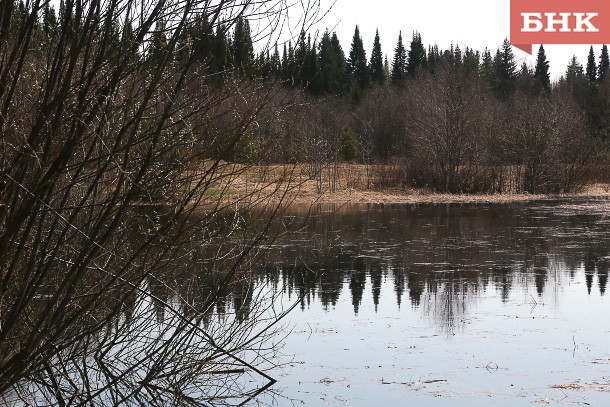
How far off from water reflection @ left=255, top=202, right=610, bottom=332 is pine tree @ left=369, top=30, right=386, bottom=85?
195 ft

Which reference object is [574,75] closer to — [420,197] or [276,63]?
[420,197]

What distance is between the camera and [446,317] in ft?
45.1

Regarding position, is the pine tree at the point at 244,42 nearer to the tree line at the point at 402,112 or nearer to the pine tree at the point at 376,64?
the tree line at the point at 402,112

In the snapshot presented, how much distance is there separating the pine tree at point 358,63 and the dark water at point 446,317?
6202cm

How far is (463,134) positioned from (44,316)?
124 feet

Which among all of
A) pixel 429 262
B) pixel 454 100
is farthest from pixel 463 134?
pixel 429 262

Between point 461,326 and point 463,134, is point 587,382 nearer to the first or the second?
point 461,326

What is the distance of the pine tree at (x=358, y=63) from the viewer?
8738 centimetres

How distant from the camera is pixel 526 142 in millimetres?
43625

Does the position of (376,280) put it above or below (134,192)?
below

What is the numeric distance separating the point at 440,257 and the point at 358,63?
69316 mm

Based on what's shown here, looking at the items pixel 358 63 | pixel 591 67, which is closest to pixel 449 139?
pixel 358 63

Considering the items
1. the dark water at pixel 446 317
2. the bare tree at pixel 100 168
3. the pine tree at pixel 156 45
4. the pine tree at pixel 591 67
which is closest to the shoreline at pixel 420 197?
the dark water at pixel 446 317

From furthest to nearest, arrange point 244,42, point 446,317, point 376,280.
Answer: point 376,280
point 446,317
point 244,42
